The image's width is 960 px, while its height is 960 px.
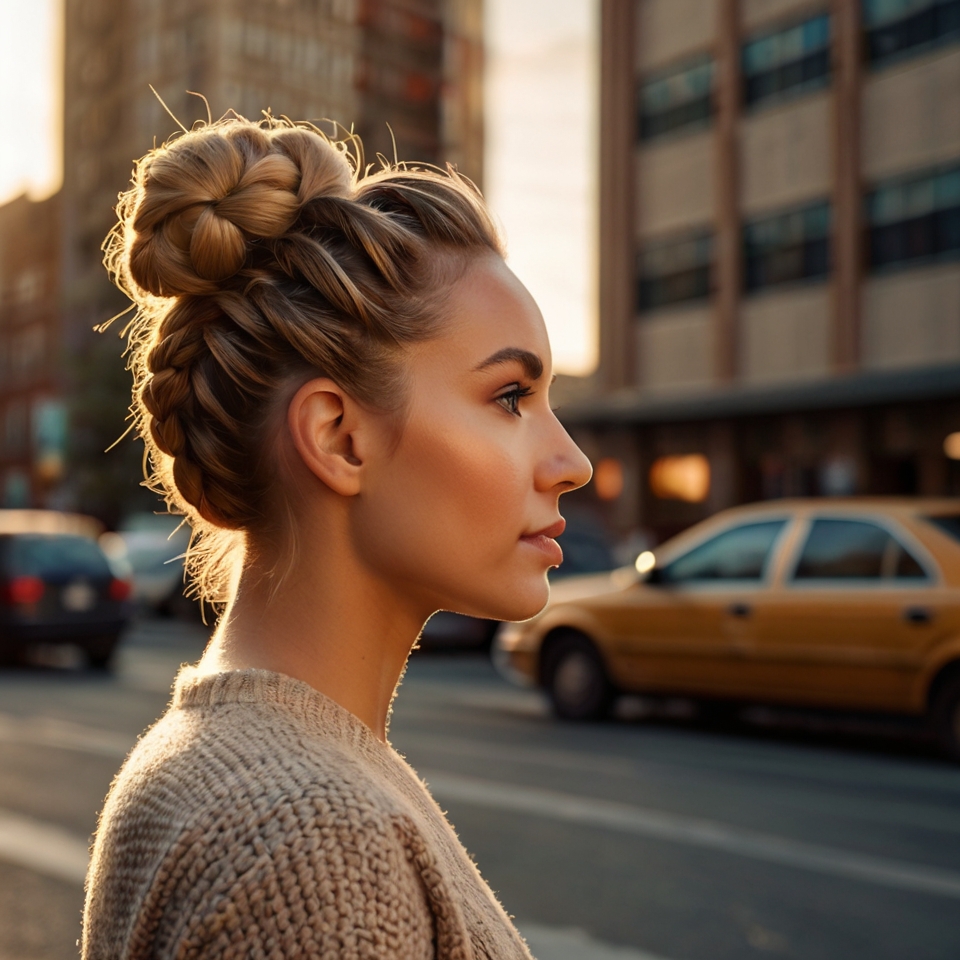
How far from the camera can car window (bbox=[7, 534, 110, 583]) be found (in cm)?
1430

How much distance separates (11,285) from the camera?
64.6m

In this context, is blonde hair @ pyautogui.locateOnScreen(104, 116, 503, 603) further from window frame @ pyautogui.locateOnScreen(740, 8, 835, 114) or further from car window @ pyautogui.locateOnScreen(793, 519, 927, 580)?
window frame @ pyautogui.locateOnScreen(740, 8, 835, 114)

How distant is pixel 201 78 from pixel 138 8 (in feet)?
19.1

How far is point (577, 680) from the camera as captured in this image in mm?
9945

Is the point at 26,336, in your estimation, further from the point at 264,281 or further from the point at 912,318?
the point at 264,281

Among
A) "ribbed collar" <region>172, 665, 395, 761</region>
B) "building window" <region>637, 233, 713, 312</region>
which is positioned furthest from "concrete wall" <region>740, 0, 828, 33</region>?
"ribbed collar" <region>172, 665, 395, 761</region>

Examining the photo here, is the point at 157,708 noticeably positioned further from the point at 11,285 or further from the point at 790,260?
the point at 11,285

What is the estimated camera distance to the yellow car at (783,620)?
8.01 meters

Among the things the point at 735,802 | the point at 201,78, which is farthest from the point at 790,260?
the point at 201,78

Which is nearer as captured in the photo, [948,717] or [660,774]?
[660,774]

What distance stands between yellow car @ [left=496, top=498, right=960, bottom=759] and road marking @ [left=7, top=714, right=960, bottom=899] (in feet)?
8.08

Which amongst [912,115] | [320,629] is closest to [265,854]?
[320,629]

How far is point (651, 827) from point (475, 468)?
16.9 ft

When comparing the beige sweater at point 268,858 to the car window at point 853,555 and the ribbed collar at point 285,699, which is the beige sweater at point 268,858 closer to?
the ribbed collar at point 285,699
